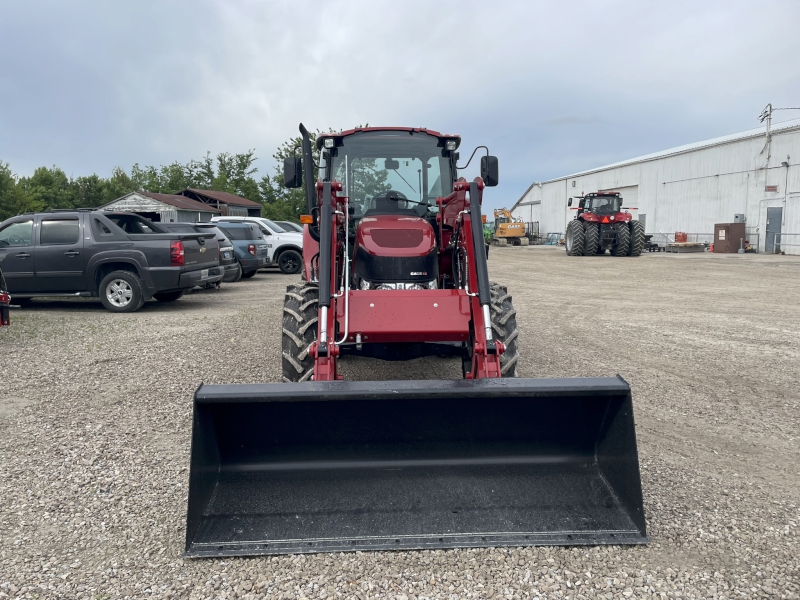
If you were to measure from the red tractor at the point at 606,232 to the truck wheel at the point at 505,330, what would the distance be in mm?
23794

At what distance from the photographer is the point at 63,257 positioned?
1050 centimetres

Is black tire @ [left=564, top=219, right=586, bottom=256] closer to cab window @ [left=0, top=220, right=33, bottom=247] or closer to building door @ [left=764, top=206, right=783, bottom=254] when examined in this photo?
building door @ [left=764, top=206, right=783, bottom=254]

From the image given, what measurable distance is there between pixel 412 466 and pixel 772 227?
106ft

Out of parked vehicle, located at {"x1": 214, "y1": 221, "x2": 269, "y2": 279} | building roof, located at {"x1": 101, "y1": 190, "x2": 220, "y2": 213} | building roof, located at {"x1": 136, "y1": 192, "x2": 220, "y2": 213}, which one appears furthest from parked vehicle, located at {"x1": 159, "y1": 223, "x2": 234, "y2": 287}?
building roof, located at {"x1": 136, "y1": 192, "x2": 220, "y2": 213}

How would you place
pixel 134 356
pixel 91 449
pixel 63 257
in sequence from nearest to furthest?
1. pixel 91 449
2. pixel 134 356
3. pixel 63 257

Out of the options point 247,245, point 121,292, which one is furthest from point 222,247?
point 121,292

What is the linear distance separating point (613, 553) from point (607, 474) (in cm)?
45

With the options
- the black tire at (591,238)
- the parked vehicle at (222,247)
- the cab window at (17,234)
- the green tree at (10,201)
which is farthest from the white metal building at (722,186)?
the green tree at (10,201)

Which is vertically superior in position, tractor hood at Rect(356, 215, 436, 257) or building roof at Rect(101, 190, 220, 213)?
building roof at Rect(101, 190, 220, 213)

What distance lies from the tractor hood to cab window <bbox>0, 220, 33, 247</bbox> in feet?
26.3

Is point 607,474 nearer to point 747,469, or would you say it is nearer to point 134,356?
point 747,469

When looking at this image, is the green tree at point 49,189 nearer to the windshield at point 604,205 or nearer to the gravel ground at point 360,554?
the windshield at point 604,205

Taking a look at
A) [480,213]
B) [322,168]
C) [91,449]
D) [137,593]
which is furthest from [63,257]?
[137,593]

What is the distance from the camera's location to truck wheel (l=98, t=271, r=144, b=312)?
1048 cm
